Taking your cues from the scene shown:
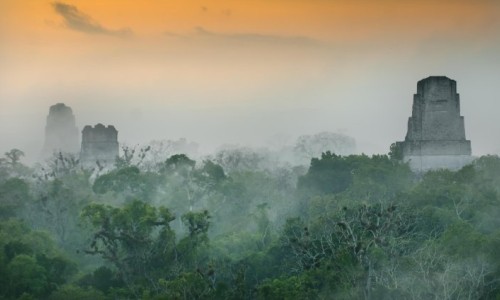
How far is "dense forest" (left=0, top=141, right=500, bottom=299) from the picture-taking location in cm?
3120

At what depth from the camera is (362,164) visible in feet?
199

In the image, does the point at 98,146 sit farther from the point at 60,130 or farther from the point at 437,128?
the point at 60,130

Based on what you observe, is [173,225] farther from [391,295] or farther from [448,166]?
[391,295]

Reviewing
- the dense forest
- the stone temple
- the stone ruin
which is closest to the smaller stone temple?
the dense forest

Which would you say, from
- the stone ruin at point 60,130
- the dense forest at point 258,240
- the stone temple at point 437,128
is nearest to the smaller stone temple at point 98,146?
the dense forest at point 258,240

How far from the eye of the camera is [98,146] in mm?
89188

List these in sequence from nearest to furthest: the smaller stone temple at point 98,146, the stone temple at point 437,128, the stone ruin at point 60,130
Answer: the stone temple at point 437,128, the smaller stone temple at point 98,146, the stone ruin at point 60,130

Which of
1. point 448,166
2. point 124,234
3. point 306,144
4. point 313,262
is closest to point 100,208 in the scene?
point 124,234

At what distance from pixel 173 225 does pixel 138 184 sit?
5188mm

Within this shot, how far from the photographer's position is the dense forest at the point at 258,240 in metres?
31.2

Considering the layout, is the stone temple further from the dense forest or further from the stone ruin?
the stone ruin

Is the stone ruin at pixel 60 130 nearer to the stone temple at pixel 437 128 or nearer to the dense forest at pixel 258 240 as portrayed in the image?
the dense forest at pixel 258 240

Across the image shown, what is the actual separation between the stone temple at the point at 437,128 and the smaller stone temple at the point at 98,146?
125 ft

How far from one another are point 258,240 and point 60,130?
116 metres
